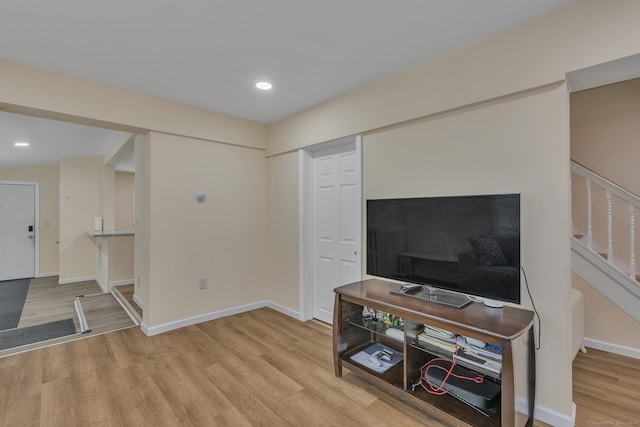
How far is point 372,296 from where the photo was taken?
218 centimetres

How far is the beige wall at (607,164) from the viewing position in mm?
2723

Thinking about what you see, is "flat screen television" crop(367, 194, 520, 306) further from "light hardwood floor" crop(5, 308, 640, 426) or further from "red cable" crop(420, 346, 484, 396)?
"light hardwood floor" crop(5, 308, 640, 426)

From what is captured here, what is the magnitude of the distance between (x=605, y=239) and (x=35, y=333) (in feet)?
20.2

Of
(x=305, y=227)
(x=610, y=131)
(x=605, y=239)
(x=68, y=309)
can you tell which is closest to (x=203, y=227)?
→ (x=305, y=227)

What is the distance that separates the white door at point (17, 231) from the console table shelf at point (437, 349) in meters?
7.17

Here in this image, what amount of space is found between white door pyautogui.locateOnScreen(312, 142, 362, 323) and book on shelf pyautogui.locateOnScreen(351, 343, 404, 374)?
730 millimetres

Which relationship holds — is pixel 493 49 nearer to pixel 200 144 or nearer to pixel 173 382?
pixel 200 144

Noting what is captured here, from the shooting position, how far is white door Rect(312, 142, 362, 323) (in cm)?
311

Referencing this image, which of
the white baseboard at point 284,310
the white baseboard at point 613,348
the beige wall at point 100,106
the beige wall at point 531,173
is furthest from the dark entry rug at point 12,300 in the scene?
the white baseboard at point 613,348

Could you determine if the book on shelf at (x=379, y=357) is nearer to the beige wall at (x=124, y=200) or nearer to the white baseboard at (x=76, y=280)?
the white baseboard at (x=76, y=280)

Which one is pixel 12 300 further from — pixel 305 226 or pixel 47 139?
pixel 305 226

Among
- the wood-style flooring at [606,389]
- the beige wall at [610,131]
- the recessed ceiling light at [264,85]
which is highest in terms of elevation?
the recessed ceiling light at [264,85]

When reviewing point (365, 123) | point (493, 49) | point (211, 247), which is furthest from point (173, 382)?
point (493, 49)

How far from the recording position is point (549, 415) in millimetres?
1806
